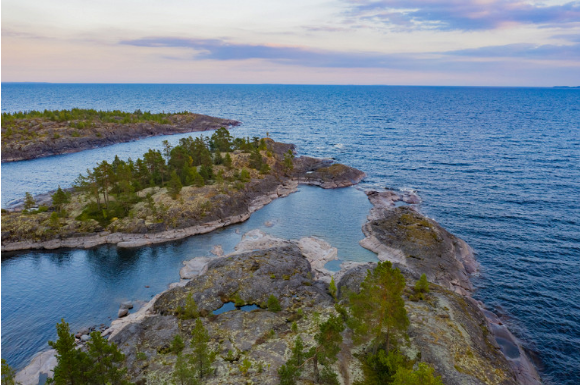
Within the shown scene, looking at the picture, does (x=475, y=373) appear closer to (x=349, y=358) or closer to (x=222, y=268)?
(x=349, y=358)

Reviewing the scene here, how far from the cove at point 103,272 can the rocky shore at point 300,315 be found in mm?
4037

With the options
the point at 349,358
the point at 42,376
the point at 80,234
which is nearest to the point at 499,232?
the point at 349,358

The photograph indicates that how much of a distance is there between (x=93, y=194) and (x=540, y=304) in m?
101

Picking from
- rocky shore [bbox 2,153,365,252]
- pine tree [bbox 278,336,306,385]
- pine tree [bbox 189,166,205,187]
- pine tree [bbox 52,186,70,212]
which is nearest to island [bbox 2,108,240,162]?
pine tree [bbox 52,186,70,212]

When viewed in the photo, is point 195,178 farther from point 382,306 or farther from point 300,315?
point 382,306

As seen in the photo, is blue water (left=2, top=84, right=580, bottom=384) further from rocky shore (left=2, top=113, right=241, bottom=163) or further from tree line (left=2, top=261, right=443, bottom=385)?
tree line (left=2, top=261, right=443, bottom=385)

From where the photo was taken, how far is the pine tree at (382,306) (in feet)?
135

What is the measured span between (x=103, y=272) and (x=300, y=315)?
141ft

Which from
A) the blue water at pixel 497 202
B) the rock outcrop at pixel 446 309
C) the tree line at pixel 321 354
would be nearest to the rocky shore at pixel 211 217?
the blue water at pixel 497 202

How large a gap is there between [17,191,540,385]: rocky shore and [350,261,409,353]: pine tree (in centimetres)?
586

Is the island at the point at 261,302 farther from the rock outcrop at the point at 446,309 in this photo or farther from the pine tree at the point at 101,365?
the rock outcrop at the point at 446,309

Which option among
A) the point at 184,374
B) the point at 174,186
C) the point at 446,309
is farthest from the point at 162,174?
the point at 446,309

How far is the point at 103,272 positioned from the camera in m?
70.4

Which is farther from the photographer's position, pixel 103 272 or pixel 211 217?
pixel 211 217
